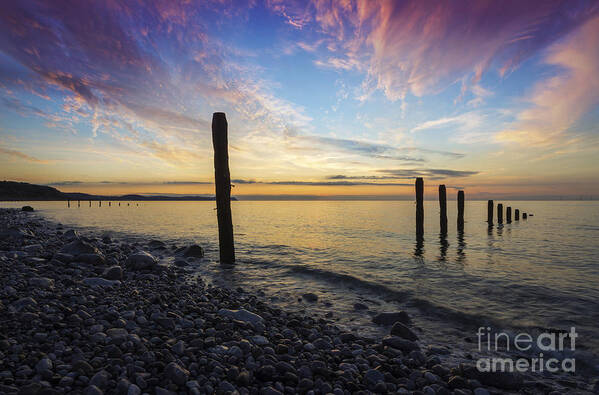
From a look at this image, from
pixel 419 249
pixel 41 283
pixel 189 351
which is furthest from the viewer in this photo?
pixel 419 249

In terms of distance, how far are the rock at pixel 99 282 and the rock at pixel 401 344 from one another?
20.8 feet

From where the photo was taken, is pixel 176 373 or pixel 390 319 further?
pixel 390 319

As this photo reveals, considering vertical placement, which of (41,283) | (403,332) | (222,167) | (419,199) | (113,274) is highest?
(222,167)

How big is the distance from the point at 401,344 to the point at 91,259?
9590 millimetres

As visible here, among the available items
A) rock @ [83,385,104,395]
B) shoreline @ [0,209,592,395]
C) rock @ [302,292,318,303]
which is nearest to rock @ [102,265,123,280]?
shoreline @ [0,209,592,395]

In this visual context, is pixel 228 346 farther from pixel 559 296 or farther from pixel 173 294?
pixel 559 296

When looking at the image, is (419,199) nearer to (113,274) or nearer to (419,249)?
(419,249)

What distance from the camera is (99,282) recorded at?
6824 millimetres

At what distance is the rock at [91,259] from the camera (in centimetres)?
909

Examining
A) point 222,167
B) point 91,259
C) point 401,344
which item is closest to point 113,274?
point 91,259

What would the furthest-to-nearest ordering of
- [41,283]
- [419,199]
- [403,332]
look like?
[419,199] < [41,283] < [403,332]

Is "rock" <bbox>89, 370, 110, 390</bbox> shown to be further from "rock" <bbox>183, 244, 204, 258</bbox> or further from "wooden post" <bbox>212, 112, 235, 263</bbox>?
"rock" <bbox>183, 244, 204, 258</bbox>

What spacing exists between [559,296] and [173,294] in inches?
442

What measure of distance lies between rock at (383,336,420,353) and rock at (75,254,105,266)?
29.8 feet
